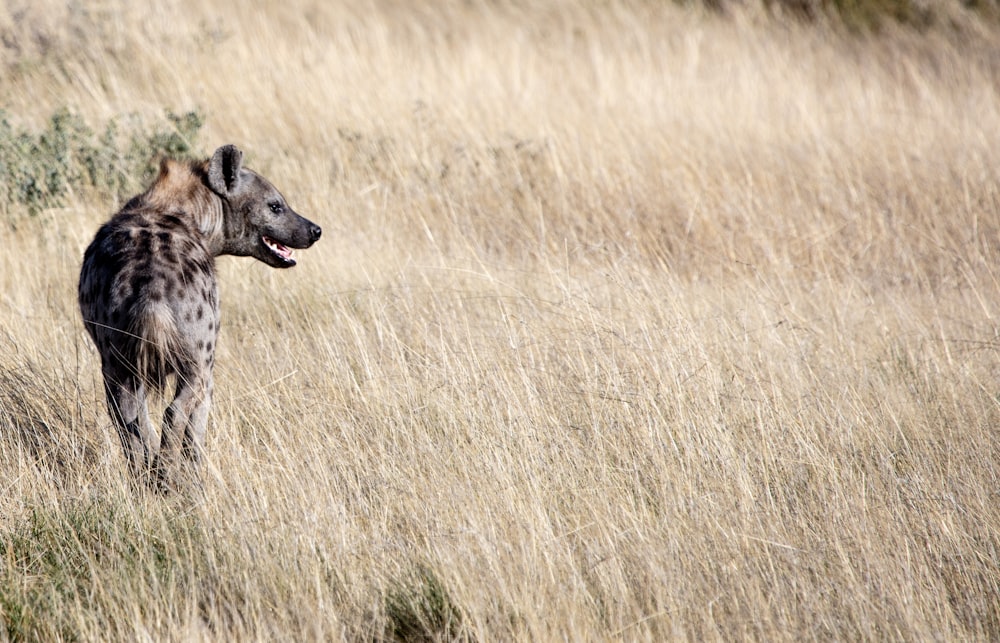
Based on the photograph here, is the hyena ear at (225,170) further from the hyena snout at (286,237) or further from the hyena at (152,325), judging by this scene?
the hyena at (152,325)

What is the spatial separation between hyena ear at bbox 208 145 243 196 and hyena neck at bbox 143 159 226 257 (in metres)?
0.06

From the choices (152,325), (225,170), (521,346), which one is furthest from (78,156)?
(152,325)

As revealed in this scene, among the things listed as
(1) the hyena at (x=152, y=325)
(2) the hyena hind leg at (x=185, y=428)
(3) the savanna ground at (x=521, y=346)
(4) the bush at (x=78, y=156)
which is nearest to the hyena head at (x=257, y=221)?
(1) the hyena at (x=152, y=325)

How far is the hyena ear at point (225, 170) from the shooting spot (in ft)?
17.9

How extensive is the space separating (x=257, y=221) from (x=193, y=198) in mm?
383

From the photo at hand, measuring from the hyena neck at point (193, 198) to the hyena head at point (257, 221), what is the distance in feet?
0.15

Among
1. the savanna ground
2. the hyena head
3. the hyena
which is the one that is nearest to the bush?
the savanna ground

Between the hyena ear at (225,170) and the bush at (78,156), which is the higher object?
the hyena ear at (225,170)

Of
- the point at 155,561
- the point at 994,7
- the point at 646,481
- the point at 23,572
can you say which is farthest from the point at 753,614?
the point at 994,7

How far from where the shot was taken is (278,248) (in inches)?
229

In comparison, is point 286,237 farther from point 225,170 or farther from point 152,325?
point 152,325

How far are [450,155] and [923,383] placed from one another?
16.0 ft

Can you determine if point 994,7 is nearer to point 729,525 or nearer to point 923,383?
point 923,383

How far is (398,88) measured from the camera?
10.2 meters
